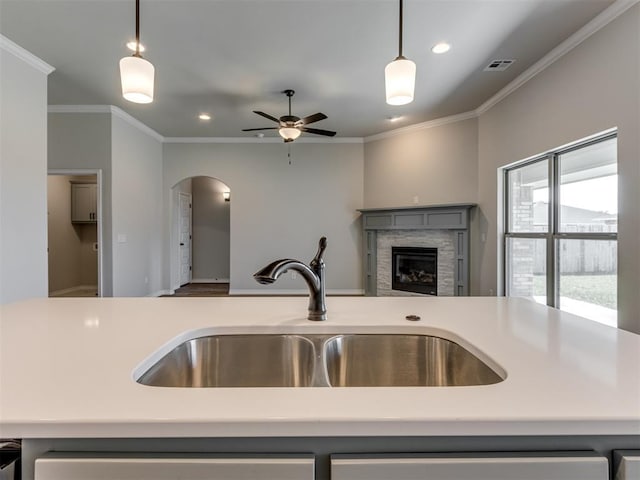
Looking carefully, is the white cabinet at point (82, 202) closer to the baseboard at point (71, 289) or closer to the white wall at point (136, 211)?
the baseboard at point (71, 289)

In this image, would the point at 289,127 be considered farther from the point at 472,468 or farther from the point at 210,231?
the point at 210,231

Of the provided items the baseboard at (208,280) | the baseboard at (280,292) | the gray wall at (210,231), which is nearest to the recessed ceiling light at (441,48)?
the baseboard at (280,292)

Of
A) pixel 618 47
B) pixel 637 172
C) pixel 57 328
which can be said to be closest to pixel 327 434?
pixel 57 328

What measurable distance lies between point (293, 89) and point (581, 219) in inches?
137

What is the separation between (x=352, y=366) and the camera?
112 cm

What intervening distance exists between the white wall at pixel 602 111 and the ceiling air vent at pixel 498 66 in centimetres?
36

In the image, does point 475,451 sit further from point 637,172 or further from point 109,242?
point 109,242

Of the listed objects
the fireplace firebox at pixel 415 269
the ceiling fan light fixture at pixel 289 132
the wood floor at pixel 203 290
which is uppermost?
the ceiling fan light fixture at pixel 289 132

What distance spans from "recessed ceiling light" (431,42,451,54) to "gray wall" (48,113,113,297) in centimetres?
434

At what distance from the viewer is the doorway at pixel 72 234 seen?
6262 mm

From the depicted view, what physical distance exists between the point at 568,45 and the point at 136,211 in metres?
5.93

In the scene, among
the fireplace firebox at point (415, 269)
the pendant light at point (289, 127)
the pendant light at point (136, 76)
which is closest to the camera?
the pendant light at point (136, 76)

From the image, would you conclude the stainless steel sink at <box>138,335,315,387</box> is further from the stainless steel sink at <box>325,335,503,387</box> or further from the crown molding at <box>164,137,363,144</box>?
the crown molding at <box>164,137,363,144</box>

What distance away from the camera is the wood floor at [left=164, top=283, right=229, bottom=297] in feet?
20.9
